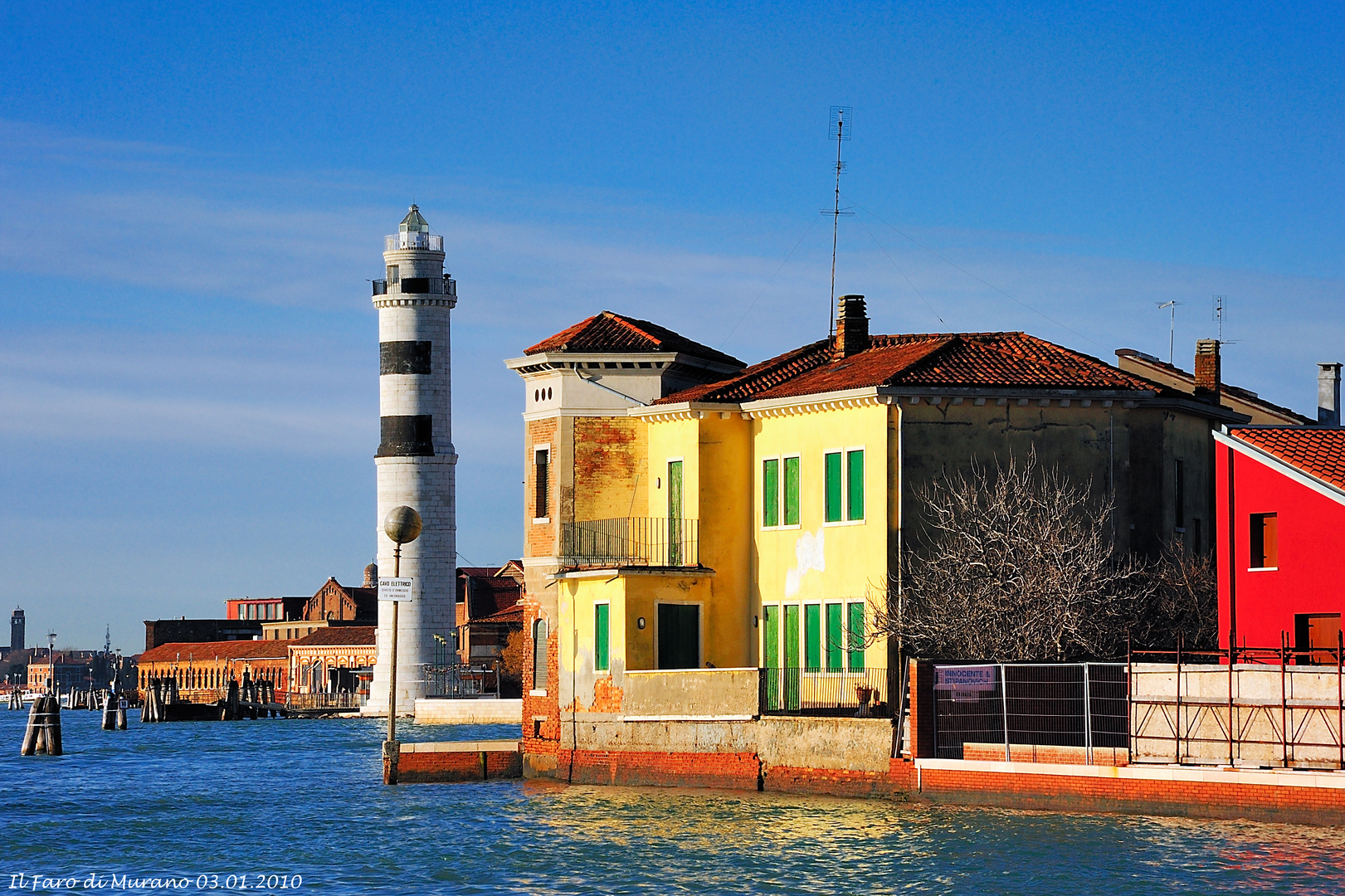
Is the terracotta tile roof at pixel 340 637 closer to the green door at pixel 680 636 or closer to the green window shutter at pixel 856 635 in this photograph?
the green door at pixel 680 636

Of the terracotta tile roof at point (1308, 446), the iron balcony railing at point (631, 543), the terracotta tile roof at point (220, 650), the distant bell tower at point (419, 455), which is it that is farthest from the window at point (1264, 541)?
the terracotta tile roof at point (220, 650)

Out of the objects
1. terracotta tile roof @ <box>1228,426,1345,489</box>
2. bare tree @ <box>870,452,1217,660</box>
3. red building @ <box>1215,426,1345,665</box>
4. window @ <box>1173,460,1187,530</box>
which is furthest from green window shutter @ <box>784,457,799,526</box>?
terracotta tile roof @ <box>1228,426,1345,489</box>

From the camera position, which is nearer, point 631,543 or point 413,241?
point 631,543

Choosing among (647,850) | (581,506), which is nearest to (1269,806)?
(647,850)

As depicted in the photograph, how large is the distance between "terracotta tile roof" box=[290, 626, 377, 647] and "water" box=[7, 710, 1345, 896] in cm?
5957

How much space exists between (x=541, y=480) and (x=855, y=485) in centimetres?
717

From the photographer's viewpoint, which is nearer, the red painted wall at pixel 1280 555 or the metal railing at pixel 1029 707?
the metal railing at pixel 1029 707

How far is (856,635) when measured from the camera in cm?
3003

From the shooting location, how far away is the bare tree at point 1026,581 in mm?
28078

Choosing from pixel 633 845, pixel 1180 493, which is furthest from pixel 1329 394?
pixel 633 845

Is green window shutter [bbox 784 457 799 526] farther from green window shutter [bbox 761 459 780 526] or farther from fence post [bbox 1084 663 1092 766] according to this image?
fence post [bbox 1084 663 1092 766]

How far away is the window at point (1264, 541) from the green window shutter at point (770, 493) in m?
8.33

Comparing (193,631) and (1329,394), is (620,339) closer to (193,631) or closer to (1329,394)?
(1329,394)

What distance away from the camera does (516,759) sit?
33438mm
